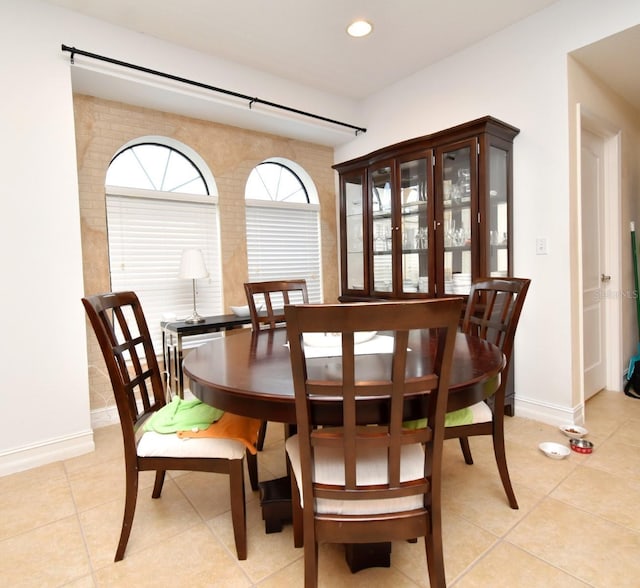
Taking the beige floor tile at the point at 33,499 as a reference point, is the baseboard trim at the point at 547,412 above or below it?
above

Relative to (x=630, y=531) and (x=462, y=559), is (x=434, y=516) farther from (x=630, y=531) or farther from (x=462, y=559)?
(x=630, y=531)

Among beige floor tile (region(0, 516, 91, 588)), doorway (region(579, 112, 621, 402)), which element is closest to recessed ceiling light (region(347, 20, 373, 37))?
doorway (region(579, 112, 621, 402))

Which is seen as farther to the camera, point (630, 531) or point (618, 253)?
point (618, 253)

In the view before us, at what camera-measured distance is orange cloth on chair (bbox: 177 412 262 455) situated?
5.12 feet

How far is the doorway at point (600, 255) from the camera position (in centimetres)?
297

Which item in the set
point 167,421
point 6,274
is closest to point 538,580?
point 167,421

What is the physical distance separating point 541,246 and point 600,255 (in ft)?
3.08

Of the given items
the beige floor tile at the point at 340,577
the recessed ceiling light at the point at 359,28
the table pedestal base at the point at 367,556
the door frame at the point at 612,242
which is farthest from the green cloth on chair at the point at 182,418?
the door frame at the point at 612,242

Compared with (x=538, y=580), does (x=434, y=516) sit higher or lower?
higher

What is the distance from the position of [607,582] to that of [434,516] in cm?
80

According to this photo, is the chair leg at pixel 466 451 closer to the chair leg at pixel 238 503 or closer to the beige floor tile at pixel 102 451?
the chair leg at pixel 238 503

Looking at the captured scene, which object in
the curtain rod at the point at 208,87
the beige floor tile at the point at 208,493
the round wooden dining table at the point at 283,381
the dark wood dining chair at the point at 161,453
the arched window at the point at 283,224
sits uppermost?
the curtain rod at the point at 208,87

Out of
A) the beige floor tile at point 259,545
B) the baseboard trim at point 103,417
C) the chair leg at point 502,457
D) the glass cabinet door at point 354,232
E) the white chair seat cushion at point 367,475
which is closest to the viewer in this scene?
the white chair seat cushion at point 367,475

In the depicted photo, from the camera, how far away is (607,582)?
4.54 feet
